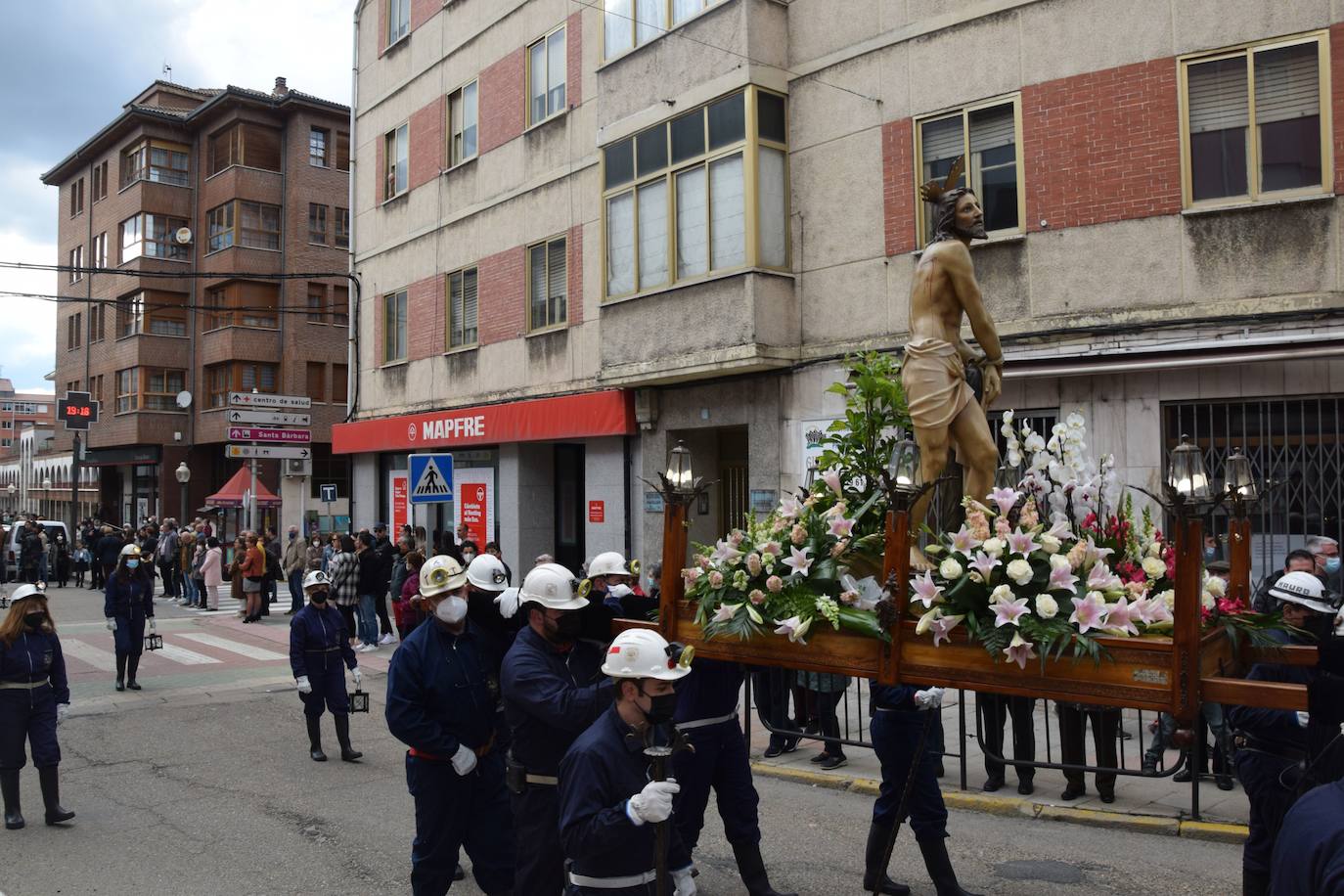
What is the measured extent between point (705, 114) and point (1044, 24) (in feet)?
15.8

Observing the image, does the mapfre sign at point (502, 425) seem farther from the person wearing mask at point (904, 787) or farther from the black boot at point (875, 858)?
the black boot at point (875, 858)

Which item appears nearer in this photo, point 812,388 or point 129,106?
point 812,388

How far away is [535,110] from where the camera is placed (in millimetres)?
20234

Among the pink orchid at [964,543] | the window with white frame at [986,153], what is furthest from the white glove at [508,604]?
the window with white frame at [986,153]

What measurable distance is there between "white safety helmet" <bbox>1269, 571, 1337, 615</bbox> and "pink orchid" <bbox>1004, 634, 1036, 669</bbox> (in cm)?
195

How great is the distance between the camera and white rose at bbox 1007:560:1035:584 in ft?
14.8

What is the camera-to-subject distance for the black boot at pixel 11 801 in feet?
25.8

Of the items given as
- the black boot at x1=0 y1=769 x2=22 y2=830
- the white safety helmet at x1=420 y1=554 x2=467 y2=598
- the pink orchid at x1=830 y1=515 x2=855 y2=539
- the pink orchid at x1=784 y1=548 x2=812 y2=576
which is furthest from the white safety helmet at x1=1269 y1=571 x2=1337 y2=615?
the black boot at x1=0 y1=769 x2=22 y2=830

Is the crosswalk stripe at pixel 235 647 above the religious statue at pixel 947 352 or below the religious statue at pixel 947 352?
below

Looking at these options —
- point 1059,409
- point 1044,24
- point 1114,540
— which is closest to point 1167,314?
point 1059,409

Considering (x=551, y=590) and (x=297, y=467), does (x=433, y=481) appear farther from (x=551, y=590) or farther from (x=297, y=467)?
(x=297, y=467)

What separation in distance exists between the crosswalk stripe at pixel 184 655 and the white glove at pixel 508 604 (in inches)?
462

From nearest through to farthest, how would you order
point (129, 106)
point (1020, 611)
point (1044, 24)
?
point (1020, 611) < point (1044, 24) < point (129, 106)

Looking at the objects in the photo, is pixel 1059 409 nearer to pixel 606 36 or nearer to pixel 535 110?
pixel 606 36
